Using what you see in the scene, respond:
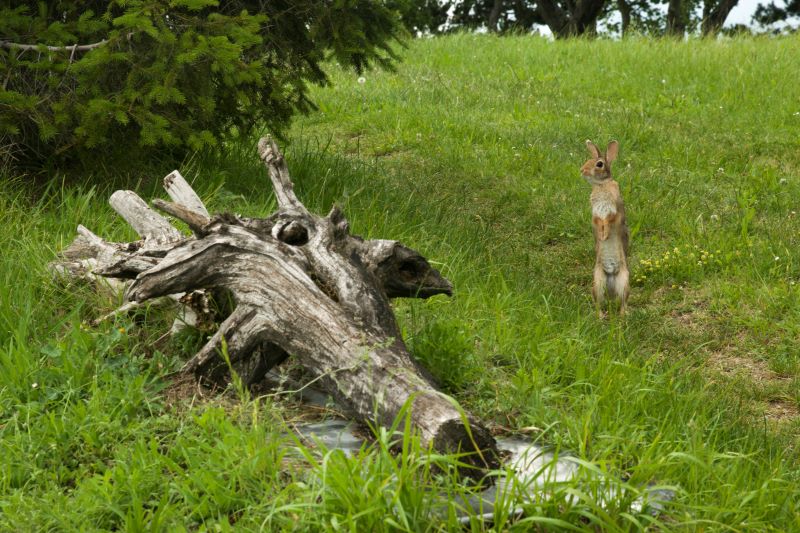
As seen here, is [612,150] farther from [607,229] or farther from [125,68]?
[125,68]

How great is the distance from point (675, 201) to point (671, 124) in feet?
8.23

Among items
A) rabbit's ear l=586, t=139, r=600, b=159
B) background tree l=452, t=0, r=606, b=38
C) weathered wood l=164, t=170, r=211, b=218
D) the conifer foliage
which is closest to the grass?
the conifer foliage

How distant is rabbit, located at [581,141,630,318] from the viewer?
254 inches

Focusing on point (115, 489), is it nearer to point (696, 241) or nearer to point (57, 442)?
point (57, 442)

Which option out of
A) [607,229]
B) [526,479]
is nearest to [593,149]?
[607,229]

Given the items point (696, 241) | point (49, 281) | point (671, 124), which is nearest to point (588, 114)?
point (671, 124)

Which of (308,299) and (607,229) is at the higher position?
(308,299)

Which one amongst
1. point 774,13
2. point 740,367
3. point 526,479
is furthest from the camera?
point 774,13

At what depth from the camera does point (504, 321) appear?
17.7 ft

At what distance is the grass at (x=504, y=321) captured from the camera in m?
3.46

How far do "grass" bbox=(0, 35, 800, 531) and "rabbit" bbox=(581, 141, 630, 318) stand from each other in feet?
1.02

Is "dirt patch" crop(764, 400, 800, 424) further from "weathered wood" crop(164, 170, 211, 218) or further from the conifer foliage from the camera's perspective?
the conifer foliage

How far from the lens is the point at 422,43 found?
16.1 metres

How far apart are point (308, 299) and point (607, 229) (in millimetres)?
2956
